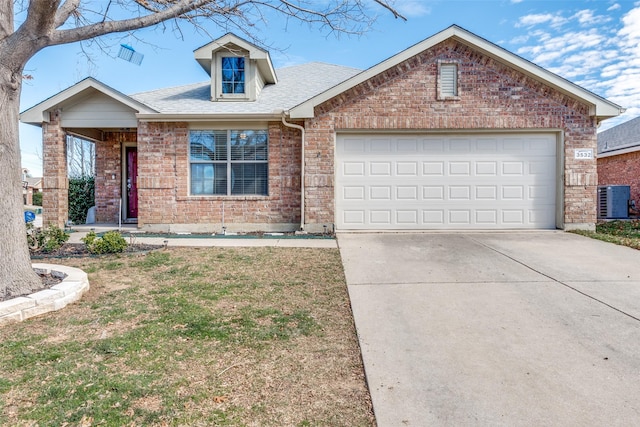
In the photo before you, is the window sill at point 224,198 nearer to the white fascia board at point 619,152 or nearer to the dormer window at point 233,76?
the dormer window at point 233,76

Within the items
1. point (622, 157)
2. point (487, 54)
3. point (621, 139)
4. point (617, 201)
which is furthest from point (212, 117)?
point (621, 139)

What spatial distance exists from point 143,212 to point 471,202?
8.46m

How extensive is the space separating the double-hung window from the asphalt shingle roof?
2.14 ft

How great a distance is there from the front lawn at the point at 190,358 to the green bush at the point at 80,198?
886cm

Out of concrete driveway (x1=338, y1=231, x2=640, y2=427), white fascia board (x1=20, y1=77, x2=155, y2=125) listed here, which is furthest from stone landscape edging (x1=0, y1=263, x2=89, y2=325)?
white fascia board (x1=20, y1=77, x2=155, y2=125)

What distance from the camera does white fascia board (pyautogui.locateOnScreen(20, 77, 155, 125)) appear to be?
9.77 m

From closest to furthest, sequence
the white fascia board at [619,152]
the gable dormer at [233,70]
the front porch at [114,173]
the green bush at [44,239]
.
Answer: the green bush at [44,239], the gable dormer at [233,70], the front porch at [114,173], the white fascia board at [619,152]

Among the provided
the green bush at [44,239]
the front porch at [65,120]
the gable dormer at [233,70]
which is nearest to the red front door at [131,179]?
the front porch at [65,120]

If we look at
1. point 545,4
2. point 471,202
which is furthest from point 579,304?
point 545,4

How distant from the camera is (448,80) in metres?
9.70

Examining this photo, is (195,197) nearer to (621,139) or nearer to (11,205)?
(11,205)

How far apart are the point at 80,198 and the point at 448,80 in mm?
11944

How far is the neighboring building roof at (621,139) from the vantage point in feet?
51.3

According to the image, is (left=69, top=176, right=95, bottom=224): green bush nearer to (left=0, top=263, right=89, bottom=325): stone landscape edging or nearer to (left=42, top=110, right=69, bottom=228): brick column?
(left=42, top=110, right=69, bottom=228): brick column
